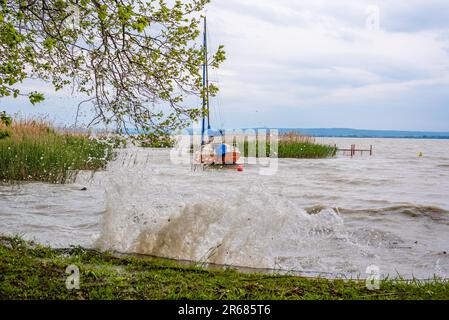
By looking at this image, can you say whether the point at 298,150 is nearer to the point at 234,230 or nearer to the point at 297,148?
the point at 297,148

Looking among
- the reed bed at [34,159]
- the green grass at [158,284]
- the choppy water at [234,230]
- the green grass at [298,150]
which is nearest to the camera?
the green grass at [158,284]

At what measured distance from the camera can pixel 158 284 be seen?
195 inches

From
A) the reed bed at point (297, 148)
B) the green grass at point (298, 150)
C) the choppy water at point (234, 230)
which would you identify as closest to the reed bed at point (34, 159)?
the choppy water at point (234, 230)

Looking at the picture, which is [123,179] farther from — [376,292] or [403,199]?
[403,199]

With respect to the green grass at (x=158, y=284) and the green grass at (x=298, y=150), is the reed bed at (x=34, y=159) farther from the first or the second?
the green grass at (x=298, y=150)

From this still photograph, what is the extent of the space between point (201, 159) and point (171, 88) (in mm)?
23927

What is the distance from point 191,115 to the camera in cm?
713

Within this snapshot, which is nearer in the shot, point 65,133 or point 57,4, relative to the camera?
point 57,4

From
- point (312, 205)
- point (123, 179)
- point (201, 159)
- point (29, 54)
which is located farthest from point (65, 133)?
point (29, 54)

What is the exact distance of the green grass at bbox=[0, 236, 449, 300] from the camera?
4.58 m

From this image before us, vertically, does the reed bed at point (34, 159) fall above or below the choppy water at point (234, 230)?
above

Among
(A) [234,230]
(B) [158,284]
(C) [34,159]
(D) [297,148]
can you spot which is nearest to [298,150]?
(D) [297,148]

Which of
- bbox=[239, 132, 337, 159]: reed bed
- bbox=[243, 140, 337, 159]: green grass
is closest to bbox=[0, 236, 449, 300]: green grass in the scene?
bbox=[239, 132, 337, 159]: reed bed

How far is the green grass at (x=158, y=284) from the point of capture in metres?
4.58
